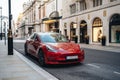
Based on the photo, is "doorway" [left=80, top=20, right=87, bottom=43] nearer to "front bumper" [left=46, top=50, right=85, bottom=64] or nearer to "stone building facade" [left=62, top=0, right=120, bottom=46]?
"stone building facade" [left=62, top=0, right=120, bottom=46]

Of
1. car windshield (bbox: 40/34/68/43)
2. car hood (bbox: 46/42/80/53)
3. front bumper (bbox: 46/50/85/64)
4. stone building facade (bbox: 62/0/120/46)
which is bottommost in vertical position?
front bumper (bbox: 46/50/85/64)

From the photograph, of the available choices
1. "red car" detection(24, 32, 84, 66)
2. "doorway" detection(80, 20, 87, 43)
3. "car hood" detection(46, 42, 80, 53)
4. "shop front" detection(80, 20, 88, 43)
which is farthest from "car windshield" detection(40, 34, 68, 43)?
"doorway" detection(80, 20, 87, 43)

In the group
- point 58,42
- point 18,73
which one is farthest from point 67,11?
point 18,73

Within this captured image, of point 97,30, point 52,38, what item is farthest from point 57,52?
point 97,30

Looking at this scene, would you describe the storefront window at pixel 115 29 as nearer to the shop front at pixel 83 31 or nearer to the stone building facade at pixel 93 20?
the stone building facade at pixel 93 20

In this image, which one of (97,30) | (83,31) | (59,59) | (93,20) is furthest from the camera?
(83,31)

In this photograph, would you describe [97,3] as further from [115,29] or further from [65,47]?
[65,47]

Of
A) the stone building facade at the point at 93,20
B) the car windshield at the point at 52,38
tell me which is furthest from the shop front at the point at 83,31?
the car windshield at the point at 52,38

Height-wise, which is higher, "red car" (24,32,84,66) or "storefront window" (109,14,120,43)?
"storefront window" (109,14,120,43)

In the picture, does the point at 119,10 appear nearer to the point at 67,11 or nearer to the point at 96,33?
the point at 96,33

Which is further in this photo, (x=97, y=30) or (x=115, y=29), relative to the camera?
(x=97, y=30)

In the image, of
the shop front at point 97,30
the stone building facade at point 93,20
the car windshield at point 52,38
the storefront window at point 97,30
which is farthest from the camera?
the storefront window at point 97,30

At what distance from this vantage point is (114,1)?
2575 cm

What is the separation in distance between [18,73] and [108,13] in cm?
2117
